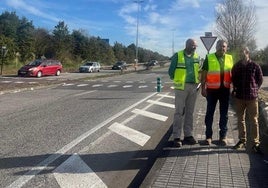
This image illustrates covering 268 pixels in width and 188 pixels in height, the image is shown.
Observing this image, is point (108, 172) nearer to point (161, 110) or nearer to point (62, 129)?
point (62, 129)

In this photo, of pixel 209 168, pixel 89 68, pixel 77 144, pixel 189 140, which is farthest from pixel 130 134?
pixel 89 68

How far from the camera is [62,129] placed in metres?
10.8

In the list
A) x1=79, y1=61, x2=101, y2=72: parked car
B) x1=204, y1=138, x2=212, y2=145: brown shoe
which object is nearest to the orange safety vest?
x1=204, y1=138, x2=212, y2=145: brown shoe

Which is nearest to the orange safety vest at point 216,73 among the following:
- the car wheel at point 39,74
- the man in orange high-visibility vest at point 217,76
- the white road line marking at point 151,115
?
the man in orange high-visibility vest at point 217,76

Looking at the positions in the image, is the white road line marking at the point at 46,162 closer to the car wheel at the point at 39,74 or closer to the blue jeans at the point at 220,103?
the blue jeans at the point at 220,103

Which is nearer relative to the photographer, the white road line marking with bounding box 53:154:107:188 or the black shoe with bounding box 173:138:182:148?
the white road line marking with bounding box 53:154:107:188

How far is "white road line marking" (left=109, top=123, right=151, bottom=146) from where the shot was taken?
9.82m

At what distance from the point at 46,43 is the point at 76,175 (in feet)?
223

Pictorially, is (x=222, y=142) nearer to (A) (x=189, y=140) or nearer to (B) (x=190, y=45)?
(A) (x=189, y=140)

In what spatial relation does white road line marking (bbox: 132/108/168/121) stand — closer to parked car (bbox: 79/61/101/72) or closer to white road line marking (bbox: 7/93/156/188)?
white road line marking (bbox: 7/93/156/188)

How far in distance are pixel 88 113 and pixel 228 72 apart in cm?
650

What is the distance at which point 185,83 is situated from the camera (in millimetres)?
8547

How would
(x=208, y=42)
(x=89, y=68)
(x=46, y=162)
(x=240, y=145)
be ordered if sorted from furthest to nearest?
(x=89, y=68)
(x=208, y=42)
(x=240, y=145)
(x=46, y=162)

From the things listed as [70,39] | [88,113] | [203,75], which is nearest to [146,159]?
[203,75]
